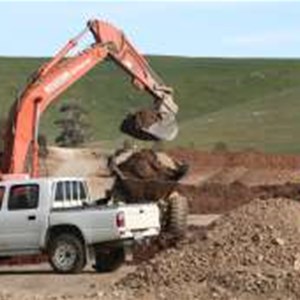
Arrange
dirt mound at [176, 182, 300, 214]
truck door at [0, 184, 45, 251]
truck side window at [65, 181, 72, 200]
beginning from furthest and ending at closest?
dirt mound at [176, 182, 300, 214] → truck side window at [65, 181, 72, 200] → truck door at [0, 184, 45, 251]

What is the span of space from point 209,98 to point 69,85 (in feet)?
343

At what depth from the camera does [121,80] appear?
138 m

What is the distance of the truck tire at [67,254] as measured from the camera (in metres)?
26.6

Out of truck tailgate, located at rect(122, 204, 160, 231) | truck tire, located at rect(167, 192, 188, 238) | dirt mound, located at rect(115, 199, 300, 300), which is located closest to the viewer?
dirt mound, located at rect(115, 199, 300, 300)

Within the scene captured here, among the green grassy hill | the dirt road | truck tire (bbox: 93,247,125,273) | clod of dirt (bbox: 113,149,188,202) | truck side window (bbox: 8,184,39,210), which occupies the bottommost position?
the dirt road

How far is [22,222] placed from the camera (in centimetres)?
2677

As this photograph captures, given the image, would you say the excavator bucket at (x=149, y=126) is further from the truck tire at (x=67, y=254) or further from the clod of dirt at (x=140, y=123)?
the truck tire at (x=67, y=254)

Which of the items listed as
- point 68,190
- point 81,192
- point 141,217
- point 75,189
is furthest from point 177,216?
point 68,190

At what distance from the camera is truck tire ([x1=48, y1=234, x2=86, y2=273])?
2659cm

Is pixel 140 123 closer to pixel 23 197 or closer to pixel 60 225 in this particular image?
pixel 23 197

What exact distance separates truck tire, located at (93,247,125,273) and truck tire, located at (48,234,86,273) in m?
0.77

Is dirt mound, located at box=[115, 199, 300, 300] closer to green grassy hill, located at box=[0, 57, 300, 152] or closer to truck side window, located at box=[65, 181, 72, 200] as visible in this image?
truck side window, located at box=[65, 181, 72, 200]

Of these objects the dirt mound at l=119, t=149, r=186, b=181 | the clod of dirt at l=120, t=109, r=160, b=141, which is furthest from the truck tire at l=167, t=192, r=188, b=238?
the dirt mound at l=119, t=149, r=186, b=181

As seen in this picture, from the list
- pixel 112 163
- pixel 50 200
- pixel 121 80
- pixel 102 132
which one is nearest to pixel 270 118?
pixel 102 132
